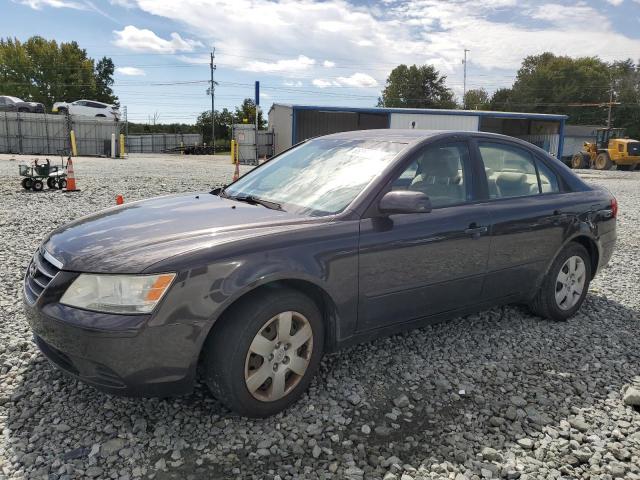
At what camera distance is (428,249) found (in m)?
3.41

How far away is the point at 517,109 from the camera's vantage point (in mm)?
74500

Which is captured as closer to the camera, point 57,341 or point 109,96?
point 57,341

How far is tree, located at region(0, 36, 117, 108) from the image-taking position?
6581 cm

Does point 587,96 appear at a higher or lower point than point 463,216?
higher

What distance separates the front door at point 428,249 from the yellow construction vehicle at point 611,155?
36892mm

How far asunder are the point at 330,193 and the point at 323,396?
1270mm

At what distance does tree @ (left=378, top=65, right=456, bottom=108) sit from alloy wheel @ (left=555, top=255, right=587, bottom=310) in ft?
284

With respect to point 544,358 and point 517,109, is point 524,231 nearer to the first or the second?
point 544,358

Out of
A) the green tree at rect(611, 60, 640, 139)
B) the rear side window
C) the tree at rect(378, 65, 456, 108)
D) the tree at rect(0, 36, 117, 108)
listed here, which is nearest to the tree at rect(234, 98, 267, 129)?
the tree at rect(0, 36, 117, 108)

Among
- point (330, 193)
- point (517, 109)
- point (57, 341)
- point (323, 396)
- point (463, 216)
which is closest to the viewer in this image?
point (57, 341)

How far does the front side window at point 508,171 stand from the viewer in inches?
156

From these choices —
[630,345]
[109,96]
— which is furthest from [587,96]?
[630,345]

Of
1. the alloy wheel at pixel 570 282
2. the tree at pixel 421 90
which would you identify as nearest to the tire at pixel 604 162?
the alloy wheel at pixel 570 282

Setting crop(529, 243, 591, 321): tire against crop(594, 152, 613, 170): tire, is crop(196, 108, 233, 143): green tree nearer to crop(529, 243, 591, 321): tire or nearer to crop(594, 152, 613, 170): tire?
crop(594, 152, 613, 170): tire
